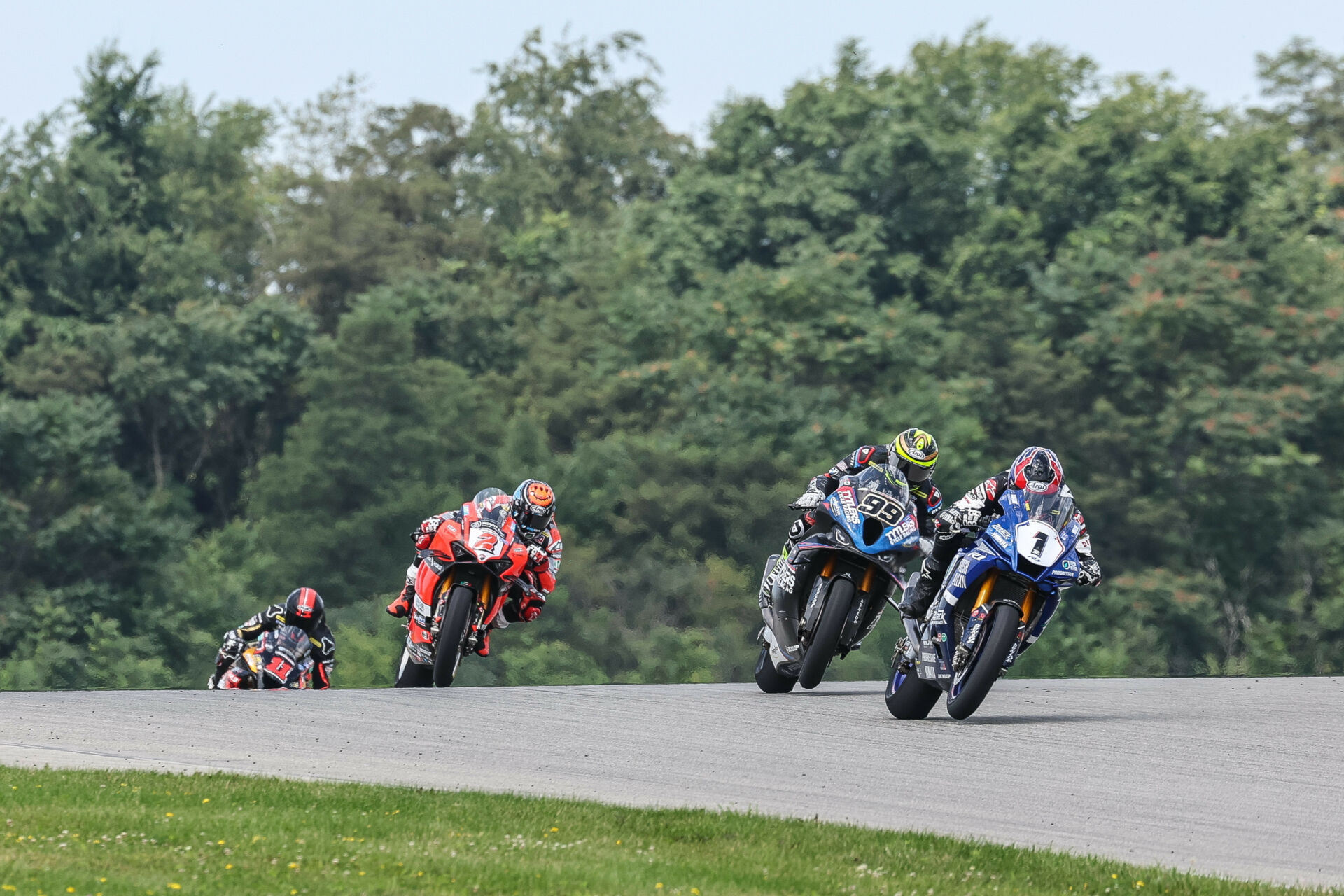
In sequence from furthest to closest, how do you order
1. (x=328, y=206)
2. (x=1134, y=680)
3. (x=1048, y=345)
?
(x=328, y=206) < (x=1048, y=345) < (x=1134, y=680)

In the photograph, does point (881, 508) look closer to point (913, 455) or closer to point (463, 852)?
point (913, 455)

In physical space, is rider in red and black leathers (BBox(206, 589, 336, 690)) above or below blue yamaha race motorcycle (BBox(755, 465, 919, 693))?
below

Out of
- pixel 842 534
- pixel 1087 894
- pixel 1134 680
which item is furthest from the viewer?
pixel 1134 680

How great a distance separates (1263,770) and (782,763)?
283 centimetres

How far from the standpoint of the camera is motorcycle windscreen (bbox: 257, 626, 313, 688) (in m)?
21.0

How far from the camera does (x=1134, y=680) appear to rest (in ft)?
65.1

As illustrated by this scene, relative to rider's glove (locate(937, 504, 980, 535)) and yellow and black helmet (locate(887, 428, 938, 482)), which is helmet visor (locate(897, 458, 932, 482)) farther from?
rider's glove (locate(937, 504, 980, 535))

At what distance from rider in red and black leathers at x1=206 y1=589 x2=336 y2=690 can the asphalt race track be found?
15.5 ft

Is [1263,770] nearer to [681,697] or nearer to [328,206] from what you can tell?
[681,697]

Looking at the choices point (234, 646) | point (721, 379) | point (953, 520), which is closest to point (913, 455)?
point (953, 520)

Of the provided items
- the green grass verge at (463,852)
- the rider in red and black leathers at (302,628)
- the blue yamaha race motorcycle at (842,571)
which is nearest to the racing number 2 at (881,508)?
the blue yamaha race motorcycle at (842,571)

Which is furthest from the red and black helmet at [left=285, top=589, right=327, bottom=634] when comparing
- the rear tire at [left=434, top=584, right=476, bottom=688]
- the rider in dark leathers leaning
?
the rider in dark leathers leaning

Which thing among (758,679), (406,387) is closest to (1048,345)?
(406,387)

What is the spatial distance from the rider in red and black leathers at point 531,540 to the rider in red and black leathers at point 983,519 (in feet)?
14.4
